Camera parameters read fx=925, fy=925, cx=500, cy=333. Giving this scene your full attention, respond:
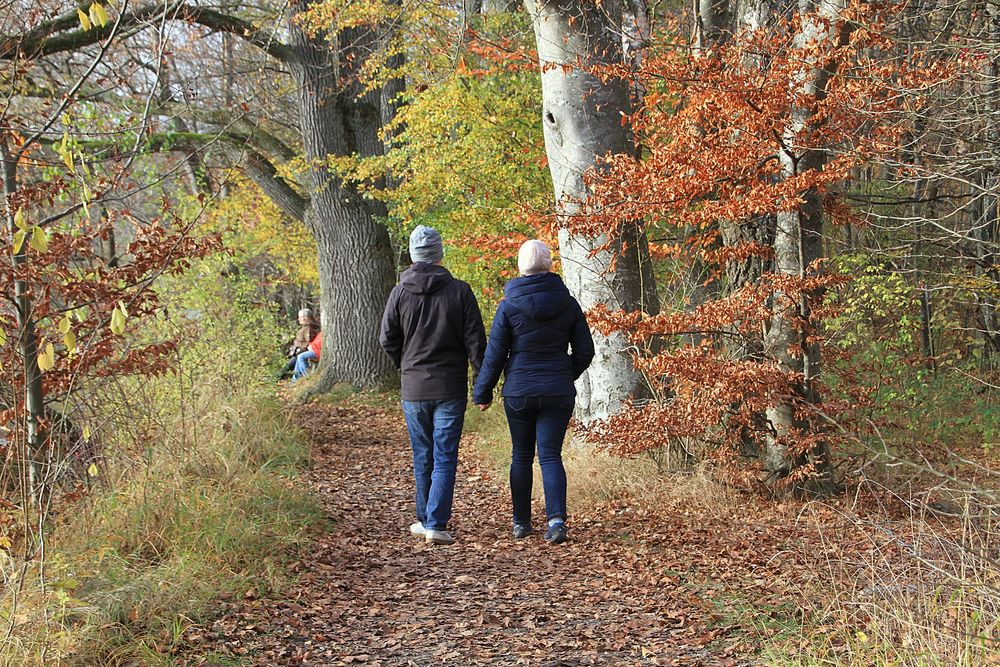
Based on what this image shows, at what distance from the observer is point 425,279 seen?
6340 mm

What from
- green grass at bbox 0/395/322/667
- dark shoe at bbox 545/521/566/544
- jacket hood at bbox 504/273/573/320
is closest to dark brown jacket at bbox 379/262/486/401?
jacket hood at bbox 504/273/573/320

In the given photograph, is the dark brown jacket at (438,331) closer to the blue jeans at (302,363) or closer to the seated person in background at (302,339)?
the blue jeans at (302,363)

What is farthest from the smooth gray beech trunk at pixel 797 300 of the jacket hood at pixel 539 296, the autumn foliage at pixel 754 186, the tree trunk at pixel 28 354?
the tree trunk at pixel 28 354

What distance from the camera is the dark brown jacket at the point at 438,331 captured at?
6.32 m

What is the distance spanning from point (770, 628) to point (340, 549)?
122 inches

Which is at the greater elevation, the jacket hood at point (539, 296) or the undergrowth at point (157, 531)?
the jacket hood at point (539, 296)

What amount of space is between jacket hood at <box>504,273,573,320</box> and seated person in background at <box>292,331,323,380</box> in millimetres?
9910

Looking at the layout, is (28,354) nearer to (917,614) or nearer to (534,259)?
(534,259)

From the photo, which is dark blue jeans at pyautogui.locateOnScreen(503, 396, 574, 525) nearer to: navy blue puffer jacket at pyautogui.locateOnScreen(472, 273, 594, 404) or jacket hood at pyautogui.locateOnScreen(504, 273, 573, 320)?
navy blue puffer jacket at pyautogui.locateOnScreen(472, 273, 594, 404)

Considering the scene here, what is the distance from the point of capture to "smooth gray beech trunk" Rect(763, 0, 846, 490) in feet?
20.7

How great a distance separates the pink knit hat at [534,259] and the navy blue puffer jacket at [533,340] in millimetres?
55

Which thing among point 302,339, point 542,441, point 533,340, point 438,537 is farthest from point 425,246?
point 302,339

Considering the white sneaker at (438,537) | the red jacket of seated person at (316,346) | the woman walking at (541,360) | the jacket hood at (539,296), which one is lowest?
the white sneaker at (438,537)

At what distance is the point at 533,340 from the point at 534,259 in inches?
21.2
